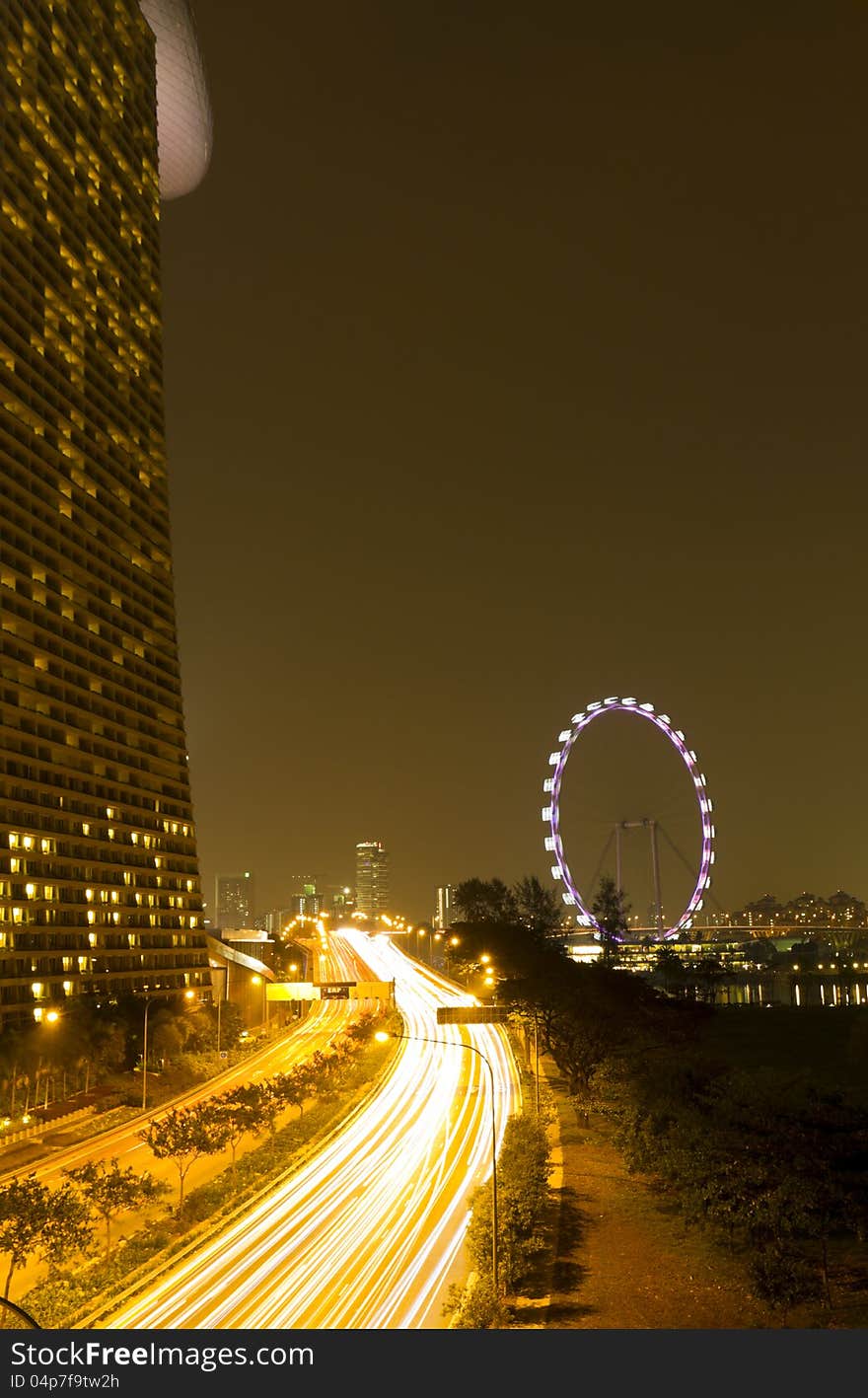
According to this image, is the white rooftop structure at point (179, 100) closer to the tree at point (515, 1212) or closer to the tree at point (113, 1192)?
the tree at point (113, 1192)

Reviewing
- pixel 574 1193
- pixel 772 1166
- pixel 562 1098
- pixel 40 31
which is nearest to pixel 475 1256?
pixel 772 1166

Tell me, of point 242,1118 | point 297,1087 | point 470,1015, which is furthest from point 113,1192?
point 470,1015

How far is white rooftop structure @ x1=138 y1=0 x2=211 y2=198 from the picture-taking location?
547 feet

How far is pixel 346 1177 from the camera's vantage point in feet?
183

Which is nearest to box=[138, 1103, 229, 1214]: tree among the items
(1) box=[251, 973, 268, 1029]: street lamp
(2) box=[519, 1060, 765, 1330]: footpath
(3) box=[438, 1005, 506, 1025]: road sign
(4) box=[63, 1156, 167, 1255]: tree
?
(4) box=[63, 1156, 167, 1255]: tree

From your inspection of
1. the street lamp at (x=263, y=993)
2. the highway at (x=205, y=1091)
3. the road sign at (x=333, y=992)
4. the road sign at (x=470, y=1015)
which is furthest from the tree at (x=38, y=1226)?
the road sign at (x=333, y=992)

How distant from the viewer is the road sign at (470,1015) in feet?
324

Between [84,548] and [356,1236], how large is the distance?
80.2 m

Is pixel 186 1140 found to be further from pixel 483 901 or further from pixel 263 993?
pixel 483 901

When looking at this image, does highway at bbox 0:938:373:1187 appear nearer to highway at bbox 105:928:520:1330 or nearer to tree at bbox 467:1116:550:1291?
highway at bbox 105:928:520:1330

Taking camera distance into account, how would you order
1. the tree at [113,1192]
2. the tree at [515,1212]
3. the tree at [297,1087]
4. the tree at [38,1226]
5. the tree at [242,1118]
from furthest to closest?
the tree at [297,1087]
the tree at [242,1118]
the tree at [113,1192]
the tree at [38,1226]
the tree at [515,1212]

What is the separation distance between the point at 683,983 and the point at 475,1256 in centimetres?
12230

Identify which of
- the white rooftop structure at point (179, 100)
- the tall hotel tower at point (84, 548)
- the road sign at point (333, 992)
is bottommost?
the road sign at point (333, 992)

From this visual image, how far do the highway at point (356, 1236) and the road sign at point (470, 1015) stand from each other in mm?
19291
